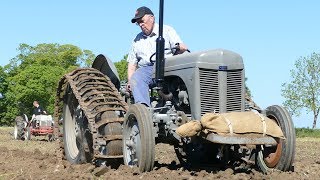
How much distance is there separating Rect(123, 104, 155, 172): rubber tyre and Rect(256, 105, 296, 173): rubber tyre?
1224 millimetres

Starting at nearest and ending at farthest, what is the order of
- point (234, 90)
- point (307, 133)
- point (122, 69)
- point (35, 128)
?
point (234, 90), point (35, 128), point (307, 133), point (122, 69)

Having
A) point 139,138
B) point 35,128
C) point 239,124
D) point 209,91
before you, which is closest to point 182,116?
point 209,91

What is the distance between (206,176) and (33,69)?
6312 cm

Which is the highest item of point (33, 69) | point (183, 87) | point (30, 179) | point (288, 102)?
point (33, 69)

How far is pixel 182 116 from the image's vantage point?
659 centimetres

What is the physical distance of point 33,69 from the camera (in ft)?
221

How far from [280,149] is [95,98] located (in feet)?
8.20

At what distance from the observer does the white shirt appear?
758cm

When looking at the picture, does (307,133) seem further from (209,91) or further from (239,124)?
(239,124)

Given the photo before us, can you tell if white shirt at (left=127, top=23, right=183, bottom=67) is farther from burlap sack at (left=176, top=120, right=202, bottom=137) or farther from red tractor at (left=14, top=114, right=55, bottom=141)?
red tractor at (left=14, top=114, right=55, bottom=141)

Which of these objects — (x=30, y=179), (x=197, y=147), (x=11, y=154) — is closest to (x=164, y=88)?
(x=197, y=147)

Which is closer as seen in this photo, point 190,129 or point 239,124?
point 239,124

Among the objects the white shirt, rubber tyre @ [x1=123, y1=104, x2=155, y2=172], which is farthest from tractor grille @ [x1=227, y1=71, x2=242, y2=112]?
the white shirt

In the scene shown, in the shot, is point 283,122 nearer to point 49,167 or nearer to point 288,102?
point 49,167
